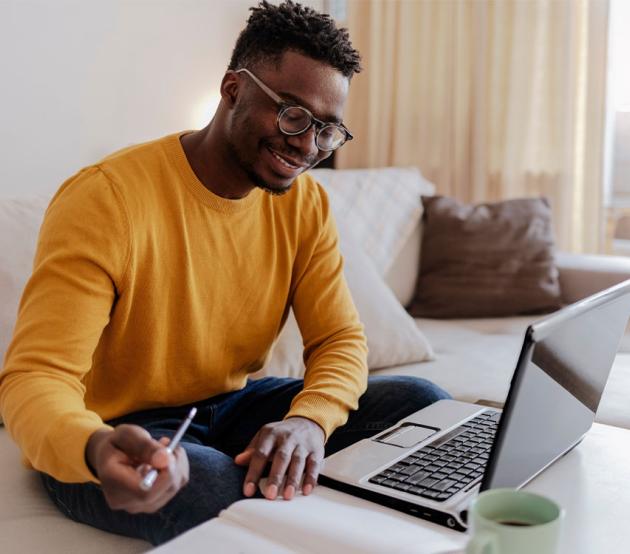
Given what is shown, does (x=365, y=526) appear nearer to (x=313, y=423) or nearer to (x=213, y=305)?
(x=313, y=423)

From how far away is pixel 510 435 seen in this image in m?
0.80

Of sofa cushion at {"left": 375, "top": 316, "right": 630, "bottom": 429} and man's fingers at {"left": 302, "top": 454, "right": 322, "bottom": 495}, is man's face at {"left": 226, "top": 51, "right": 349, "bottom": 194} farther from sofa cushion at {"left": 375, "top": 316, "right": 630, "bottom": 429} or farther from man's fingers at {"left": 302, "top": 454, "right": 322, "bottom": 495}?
sofa cushion at {"left": 375, "top": 316, "right": 630, "bottom": 429}

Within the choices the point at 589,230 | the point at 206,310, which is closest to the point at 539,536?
the point at 206,310

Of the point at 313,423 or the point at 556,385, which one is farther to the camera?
the point at 313,423

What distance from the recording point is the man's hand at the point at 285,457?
0.97m

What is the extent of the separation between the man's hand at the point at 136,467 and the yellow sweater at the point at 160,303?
0.10 m

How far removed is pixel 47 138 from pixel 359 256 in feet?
2.82

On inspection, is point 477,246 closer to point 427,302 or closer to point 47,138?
point 427,302

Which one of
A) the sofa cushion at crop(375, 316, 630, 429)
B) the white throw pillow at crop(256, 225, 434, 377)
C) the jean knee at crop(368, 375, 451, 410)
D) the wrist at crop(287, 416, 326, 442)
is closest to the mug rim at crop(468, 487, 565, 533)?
the wrist at crop(287, 416, 326, 442)

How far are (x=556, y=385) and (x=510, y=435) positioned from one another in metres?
0.12

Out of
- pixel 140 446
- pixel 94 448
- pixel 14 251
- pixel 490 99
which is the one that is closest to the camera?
pixel 140 446

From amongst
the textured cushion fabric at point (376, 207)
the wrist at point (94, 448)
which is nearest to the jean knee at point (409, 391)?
the wrist at point (94, 448)

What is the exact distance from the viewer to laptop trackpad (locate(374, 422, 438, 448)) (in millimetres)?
1094

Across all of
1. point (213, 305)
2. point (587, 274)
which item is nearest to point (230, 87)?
point (213, 305)
